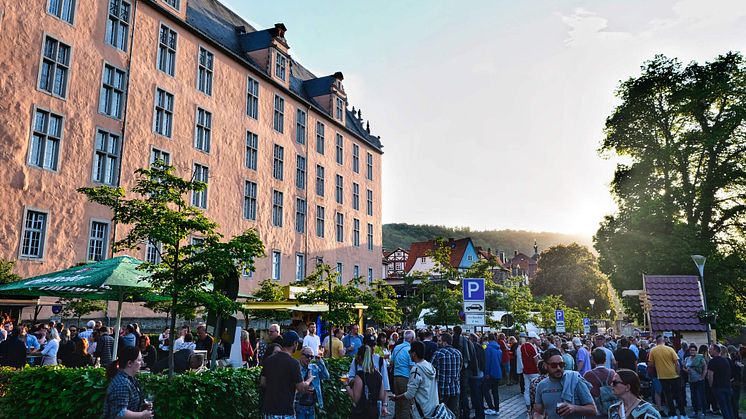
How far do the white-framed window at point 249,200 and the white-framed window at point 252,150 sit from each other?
118 centimetres

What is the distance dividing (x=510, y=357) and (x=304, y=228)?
67.6 ft

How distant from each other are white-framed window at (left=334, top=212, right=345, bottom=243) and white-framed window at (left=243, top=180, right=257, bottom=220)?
1033 centimetres

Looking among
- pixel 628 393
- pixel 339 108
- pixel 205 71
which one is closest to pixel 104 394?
pixel 628 393

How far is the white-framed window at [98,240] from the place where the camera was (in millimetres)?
24281

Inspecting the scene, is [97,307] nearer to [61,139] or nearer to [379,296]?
[61,139]

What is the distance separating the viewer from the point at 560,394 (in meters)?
6.24

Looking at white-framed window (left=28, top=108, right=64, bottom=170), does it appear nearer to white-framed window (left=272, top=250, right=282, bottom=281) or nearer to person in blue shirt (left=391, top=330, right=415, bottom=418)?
white-framed window (left=272, top=250, right=282, bottom=281)

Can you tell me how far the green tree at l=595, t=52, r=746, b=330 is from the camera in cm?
3016

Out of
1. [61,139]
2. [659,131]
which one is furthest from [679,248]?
[61,139]

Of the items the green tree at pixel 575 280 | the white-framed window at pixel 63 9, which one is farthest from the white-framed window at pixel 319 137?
the green tree at pixel 575 280

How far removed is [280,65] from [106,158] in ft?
57.0

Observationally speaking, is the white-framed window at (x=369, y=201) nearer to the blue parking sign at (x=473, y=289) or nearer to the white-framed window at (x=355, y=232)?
the white-framed window at (x=355, y=232)

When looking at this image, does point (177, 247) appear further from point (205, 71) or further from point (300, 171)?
point (300, 171)

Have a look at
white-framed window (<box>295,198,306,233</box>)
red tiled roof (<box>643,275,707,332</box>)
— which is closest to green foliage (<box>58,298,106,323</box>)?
white-framed window (<box>295,198,306,233</box>)
